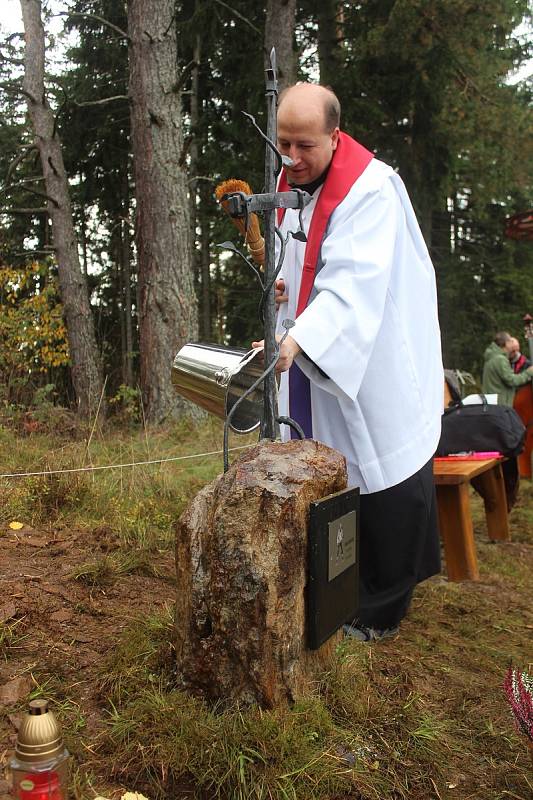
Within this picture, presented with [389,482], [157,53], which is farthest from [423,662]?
[157,53]

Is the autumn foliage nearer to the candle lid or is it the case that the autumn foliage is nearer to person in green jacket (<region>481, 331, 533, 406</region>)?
person in green jacket (<region>481, 331, 533, 406</region>)

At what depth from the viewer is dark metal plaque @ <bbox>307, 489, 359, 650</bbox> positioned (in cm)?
200

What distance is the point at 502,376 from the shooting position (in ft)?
26.0

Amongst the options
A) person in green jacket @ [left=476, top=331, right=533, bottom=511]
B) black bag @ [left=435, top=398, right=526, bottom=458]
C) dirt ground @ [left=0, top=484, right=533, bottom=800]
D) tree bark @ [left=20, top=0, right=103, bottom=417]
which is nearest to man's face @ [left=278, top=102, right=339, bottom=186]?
dirt ground @ [left=0, top=484, right=533, bottom=800]

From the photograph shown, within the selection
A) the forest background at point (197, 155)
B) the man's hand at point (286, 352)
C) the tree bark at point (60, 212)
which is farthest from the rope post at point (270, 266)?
the tree bark at point (60, 212)

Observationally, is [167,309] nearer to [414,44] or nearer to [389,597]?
[389,597]

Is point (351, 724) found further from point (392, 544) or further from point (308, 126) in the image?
point (308, 126)

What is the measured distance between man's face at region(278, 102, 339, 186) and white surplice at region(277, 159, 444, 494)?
13 cm

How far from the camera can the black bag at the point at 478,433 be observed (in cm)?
495

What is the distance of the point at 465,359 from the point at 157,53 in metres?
9.44

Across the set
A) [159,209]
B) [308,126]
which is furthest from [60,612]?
[159,209]

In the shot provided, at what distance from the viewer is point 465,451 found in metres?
4.96

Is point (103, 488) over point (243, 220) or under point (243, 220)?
under

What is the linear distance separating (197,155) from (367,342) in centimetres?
1218
